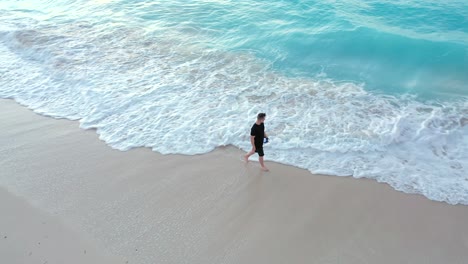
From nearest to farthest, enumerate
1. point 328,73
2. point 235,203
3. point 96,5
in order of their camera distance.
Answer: point 235,203
point 328,73
point 96,5

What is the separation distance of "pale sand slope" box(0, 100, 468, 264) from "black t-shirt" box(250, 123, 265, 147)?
63 centimetres

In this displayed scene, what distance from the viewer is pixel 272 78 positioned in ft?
36.9

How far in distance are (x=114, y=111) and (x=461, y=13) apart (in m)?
14.2

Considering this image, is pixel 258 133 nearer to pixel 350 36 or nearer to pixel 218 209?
pixel 218 209

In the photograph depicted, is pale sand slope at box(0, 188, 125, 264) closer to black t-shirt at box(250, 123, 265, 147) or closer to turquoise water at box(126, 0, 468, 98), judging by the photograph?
black t-shirt at box(250, 123, 265, 147)

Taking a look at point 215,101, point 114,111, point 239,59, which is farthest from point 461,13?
point 114,111

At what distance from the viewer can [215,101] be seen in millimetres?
9773

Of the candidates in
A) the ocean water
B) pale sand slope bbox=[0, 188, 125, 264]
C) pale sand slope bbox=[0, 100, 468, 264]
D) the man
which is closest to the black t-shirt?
the man

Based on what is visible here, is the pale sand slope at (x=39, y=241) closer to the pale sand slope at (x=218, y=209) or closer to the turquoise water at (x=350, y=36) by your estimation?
the pale sand slope at (x=218, y=209)

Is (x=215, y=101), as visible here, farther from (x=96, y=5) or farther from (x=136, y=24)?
(x=96, y=5)

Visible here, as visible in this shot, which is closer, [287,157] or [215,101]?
[287,157]

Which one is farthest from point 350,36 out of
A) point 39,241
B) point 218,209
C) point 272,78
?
point 39,241

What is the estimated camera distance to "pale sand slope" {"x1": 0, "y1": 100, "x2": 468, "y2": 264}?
5.44 metres

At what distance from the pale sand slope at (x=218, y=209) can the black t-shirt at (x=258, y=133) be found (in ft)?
2.07
